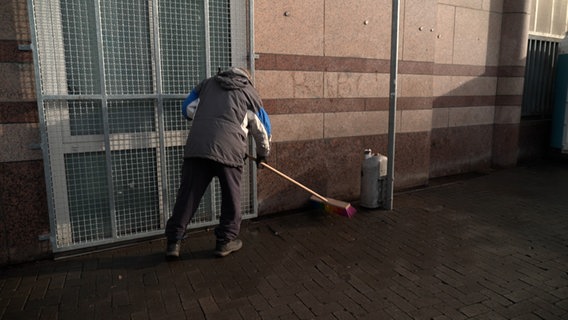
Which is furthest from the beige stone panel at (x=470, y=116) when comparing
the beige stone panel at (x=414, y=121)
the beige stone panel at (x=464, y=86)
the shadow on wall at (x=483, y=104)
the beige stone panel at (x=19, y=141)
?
the beige stone panel at (x=19, y=141)

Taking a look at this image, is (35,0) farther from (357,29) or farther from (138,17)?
(357,29)

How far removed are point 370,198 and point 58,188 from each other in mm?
3782

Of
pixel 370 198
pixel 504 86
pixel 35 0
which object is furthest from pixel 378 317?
pixel 504 86

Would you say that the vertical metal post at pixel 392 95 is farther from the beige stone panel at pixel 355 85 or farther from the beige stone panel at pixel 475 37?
the beige stone panel at pixel 475 37

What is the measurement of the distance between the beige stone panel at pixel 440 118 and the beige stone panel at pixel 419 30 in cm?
124

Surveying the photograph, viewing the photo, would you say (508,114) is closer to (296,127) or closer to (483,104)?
(483,104)

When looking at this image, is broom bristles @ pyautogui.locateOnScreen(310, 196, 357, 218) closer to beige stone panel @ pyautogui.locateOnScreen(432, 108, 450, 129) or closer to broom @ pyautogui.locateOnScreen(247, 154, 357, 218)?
broom @ pyautogui.locateOnScreen(247, 154, 357, 218)

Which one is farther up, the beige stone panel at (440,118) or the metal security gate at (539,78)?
the metal security gate at (539,78)

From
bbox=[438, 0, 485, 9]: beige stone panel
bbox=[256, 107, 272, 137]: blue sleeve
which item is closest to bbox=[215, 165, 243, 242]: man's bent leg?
bbox=[256, 107, 272, 137]: blue sleeve

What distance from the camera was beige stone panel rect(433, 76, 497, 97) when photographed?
7.40 meters

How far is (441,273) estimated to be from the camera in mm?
3715

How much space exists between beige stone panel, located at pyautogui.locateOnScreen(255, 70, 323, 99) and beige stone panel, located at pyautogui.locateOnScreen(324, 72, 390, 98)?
0.18 m

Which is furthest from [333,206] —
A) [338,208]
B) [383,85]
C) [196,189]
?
[383,85]

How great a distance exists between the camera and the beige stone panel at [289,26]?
16.0 feet
